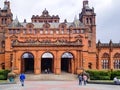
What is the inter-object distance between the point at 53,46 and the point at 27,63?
1215 centimetres

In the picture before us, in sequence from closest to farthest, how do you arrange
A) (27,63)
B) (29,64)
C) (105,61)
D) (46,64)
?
(27,63) → (29,64) → (46,64) → (105,61)

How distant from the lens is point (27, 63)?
9438cm

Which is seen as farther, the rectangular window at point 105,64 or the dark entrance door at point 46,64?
the rectangular window at point 105,64

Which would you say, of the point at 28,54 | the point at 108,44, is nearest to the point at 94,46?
the point at 108,44

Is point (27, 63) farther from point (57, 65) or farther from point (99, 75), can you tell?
point (99, 75)

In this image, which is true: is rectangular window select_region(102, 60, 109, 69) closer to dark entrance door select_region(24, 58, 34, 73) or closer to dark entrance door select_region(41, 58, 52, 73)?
dark entrance door select_region(41, 58, 52, 73)

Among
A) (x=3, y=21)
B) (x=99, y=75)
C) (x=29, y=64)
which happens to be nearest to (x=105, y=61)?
(x=29, y=64)

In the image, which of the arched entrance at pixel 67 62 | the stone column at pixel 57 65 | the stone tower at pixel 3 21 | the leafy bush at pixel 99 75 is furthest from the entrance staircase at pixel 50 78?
the stone tower at pixel 3 21

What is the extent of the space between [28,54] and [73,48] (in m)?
11.5

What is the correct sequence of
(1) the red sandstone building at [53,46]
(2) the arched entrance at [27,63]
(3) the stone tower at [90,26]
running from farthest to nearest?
(3) the stone tower at [90,26] → (2) the arched entrance at [27,63] → (1) the red sandstone building at [53,46]

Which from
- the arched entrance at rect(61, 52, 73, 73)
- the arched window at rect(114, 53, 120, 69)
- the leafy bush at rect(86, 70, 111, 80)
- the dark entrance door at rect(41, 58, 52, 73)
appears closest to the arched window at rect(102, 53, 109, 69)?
the arched window at rect(114, 53, 120, 69)

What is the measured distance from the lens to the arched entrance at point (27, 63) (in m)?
86.9

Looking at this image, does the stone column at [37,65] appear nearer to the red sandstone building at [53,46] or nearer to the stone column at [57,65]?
the red sandstone building at [53,46]

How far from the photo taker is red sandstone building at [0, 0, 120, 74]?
85.8 meters
